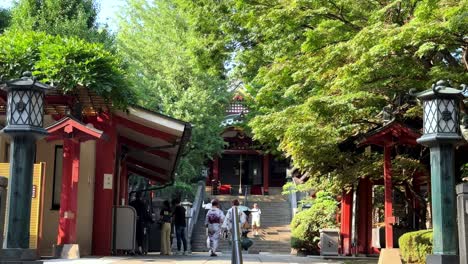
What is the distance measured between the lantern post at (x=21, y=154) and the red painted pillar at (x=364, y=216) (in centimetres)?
1280

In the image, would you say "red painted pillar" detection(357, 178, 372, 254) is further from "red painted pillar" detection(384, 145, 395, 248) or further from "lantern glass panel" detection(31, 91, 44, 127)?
"lantern glass panel" detection(31, 91, 44, 127)

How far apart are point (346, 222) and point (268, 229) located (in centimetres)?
1181

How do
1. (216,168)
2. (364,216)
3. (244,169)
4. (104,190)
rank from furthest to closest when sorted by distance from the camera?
(244,169) → (216,168) → (364,216) → (104,190)

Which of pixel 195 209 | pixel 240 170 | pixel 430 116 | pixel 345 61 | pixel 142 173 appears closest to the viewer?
pixel 430 116

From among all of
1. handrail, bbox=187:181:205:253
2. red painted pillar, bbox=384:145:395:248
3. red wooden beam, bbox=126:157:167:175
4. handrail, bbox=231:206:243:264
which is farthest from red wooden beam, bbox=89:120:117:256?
handrail, bbox=187:181:205:253

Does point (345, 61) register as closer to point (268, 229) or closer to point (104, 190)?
point (104, 190)

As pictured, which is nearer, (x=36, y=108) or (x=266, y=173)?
(x=36, y=108)

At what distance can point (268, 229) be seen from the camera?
31078 mm

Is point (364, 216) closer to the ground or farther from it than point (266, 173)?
closer to the ground

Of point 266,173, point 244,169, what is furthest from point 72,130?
point 244,169

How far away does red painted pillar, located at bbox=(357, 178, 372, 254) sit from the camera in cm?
1928

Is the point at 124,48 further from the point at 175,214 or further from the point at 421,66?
the point at 421,66

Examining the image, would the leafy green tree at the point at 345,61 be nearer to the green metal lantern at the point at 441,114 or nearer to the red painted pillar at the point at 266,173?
the green metal lantern at the point at 441,114

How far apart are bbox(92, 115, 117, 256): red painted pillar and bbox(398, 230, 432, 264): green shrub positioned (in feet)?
22.7
